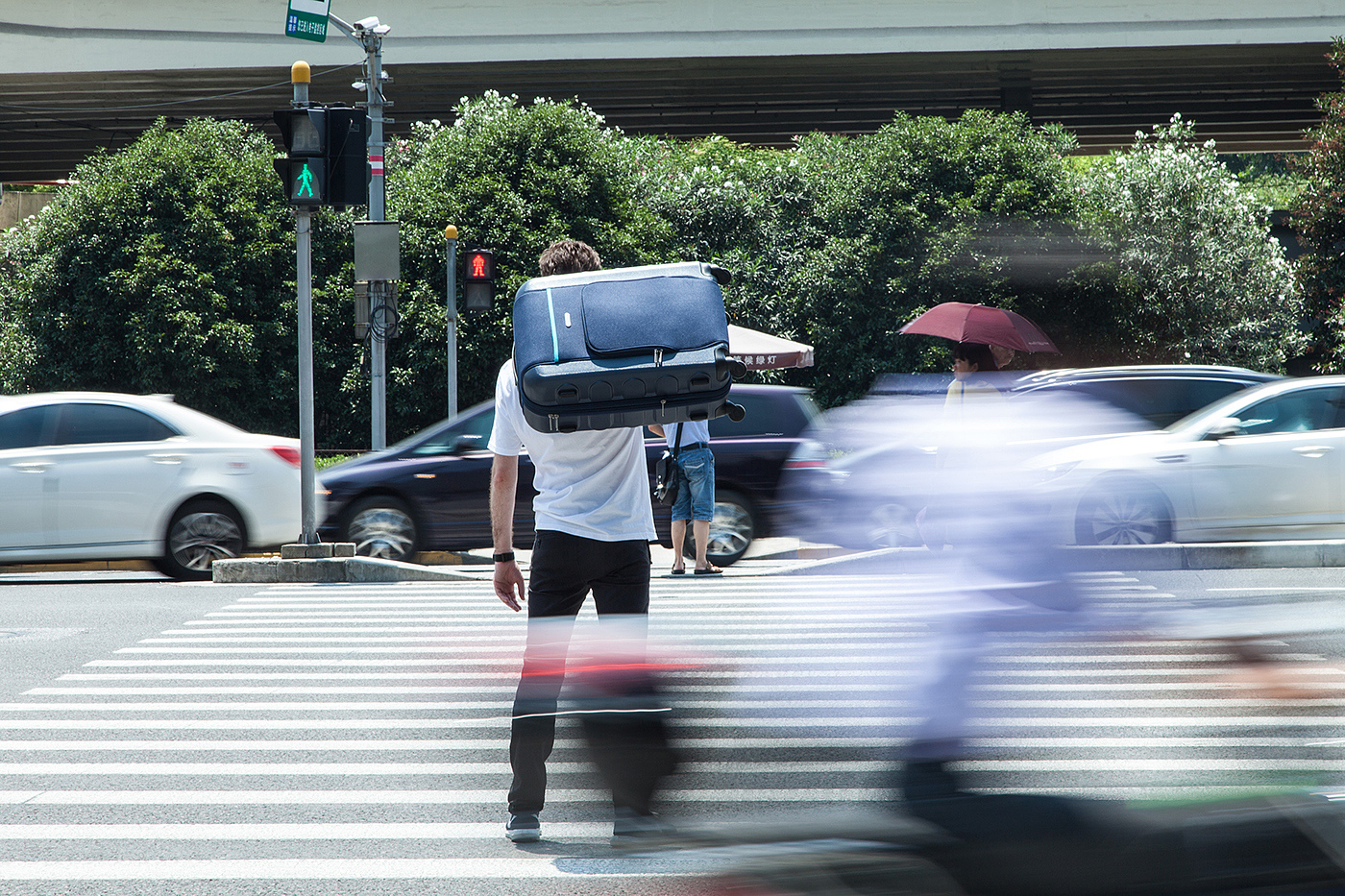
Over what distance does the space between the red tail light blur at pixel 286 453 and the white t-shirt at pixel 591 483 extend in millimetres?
7591

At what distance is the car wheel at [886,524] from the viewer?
2672 mm

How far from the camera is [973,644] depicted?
2.51 meters

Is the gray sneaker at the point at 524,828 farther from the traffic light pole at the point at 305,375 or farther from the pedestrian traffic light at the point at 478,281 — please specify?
the pedestrian traffic light at the point at 478,281

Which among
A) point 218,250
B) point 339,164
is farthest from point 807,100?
point 339,164

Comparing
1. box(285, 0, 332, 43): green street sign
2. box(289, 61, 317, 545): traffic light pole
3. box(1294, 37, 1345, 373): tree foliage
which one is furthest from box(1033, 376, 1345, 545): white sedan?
box(1294, 37, 1345, 373): tree foliage

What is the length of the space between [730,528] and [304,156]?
16.4 feet

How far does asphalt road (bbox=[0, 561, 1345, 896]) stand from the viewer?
236 cm

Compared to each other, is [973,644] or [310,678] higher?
[973,644]

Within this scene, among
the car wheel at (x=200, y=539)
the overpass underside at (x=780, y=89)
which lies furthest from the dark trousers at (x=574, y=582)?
the overpass underside at (x=780, y=89)

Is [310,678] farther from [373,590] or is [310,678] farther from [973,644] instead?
[973,644]

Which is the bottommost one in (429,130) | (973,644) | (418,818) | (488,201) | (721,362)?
(418,818)

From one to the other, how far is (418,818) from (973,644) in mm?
2730

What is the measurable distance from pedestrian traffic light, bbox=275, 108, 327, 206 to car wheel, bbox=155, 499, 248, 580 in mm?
2787

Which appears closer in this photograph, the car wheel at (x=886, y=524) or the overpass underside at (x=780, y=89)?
the car wheel at (x=886, y=524)
